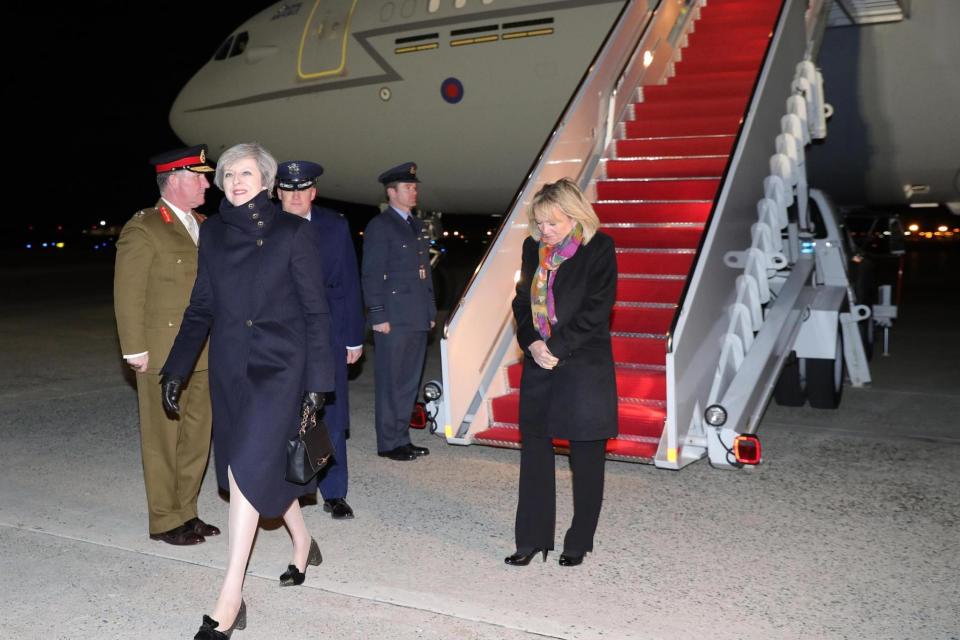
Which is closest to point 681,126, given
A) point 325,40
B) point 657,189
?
point 657,189

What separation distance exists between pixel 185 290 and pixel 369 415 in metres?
2.88

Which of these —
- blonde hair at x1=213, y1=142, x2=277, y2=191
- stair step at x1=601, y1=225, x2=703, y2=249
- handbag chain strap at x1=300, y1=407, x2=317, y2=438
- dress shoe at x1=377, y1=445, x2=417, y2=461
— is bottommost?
dress shoe at x1=377, y1=445, x2=417, y2=461

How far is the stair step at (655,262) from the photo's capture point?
6.30 metres

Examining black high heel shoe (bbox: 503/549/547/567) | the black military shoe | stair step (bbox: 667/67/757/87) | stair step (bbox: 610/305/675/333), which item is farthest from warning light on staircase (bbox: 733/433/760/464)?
stair step (bbox: 667/67/757/87)

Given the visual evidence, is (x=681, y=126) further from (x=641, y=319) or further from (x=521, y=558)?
(x=521, y=558)

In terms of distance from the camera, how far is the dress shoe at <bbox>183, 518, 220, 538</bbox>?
4336 mm

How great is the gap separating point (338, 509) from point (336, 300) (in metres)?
0.95

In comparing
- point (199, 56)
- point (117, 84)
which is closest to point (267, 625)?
point (199, 56)

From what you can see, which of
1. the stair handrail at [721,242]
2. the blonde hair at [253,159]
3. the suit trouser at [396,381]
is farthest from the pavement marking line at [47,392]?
the blonde hair at [253,159]

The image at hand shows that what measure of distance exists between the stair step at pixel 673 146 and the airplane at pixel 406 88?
6.65 feet

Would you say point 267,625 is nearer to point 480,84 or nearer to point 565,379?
point 565,379

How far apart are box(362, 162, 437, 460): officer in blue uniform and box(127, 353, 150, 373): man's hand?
1732mm

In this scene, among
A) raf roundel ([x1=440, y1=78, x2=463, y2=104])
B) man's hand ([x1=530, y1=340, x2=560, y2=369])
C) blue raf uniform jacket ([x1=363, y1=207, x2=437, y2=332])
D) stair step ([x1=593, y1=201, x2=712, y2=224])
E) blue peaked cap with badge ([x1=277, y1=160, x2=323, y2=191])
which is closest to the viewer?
man's hand ([x1=530, y1=340, x2=560, y2=369])

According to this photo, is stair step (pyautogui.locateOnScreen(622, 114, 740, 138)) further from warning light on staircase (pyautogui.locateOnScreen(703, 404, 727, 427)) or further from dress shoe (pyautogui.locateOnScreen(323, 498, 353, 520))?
dress shoe (pyautogui.locateOnScreen(323, 498, 353, 520))
